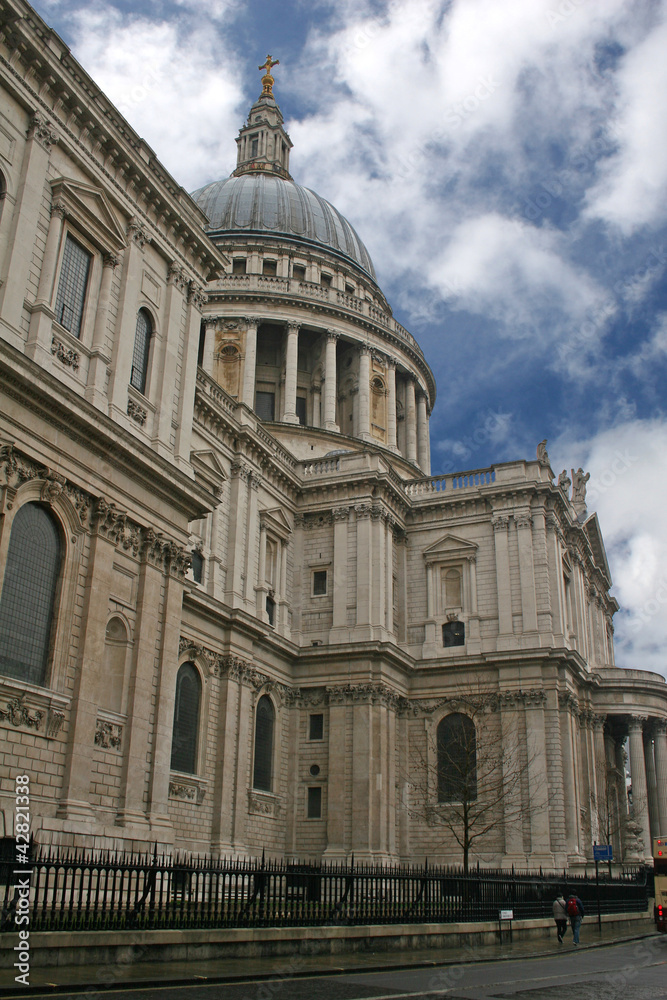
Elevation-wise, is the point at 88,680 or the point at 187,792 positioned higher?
the point at 88,680

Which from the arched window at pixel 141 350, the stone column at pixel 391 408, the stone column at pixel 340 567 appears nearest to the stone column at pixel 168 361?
the arched window at pixel 141 350

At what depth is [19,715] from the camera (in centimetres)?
2036

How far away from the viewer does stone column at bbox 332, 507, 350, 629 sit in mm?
43469

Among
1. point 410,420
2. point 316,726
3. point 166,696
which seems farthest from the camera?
point 410,420

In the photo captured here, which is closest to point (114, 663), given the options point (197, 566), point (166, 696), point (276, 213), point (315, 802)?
point (166, 696)

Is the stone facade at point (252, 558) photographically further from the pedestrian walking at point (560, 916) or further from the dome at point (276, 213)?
the pedestrian walking at point (560, 916)

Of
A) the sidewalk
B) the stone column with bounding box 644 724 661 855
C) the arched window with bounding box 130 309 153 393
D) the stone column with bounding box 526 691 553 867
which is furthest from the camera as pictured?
the stone column with bounding box 644 724 661 855

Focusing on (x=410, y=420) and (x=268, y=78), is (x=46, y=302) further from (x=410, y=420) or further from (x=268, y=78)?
(x=268, y=78)

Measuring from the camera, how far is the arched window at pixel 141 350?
2723 centimetres

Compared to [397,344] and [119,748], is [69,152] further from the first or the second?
[397,344]

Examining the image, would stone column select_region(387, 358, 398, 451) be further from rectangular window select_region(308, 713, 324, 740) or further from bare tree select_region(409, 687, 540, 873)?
rectangular window select_region(308, 713, 324, 740)

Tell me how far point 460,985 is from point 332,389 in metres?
46.5

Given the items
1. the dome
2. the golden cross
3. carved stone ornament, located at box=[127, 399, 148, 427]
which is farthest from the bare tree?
the golden cross

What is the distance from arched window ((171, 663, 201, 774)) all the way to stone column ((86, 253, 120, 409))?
13312mm
